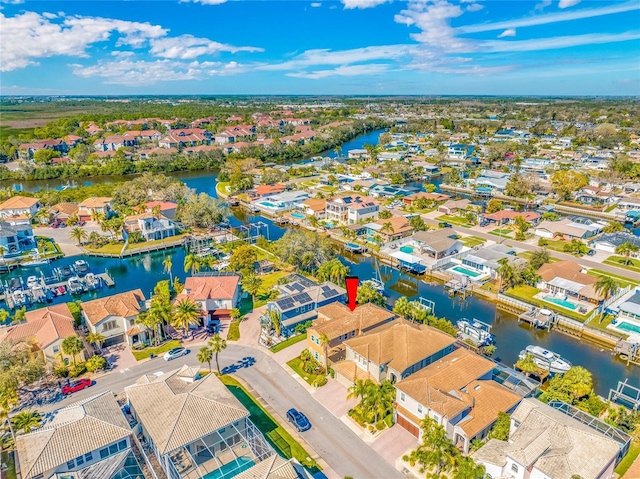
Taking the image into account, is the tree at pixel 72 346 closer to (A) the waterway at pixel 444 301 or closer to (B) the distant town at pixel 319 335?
(B) the distant town at pixel 319 335

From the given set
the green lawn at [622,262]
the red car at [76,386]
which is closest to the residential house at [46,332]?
the red car at [76,386]

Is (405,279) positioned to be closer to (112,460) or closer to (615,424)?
(615,424)

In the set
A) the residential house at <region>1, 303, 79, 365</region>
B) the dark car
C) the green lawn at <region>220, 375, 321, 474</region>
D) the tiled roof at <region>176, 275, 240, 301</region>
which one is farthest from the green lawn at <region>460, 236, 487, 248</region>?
the residential house at <region>1, 303, 79, 365</region>

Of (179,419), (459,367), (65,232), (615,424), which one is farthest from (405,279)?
(65,232)

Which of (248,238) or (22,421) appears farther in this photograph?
(248,238)

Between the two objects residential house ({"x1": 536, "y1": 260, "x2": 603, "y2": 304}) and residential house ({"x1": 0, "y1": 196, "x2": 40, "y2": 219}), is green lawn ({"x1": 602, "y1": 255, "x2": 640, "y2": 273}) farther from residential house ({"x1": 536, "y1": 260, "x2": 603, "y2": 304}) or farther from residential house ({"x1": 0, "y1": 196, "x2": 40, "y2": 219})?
residential house ({"x1": 0, "y1": 196, "x2": 40, "y2": 219})

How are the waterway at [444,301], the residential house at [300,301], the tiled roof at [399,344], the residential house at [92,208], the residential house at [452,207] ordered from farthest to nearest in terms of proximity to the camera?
1. the residential house at [452,207]
2. the residential house at [92,208]
3. the residential house at [300,301]
4. the waterway at [444,301]
5. the tiled roof at [399,344]
